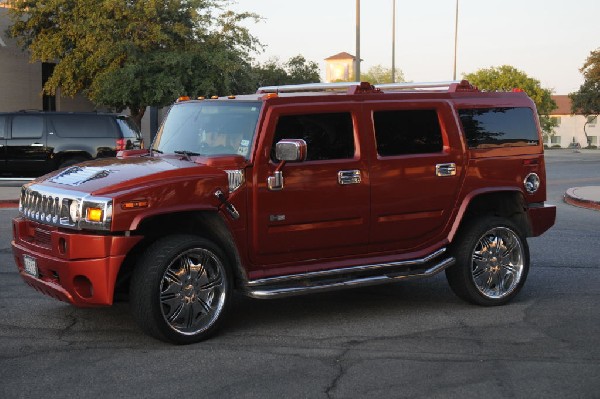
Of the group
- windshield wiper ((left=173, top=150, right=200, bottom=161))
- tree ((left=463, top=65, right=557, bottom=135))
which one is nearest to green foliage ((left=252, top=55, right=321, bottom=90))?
tree ((left=463, top=65, right=557, bottom=135))

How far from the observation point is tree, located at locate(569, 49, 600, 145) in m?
78.4

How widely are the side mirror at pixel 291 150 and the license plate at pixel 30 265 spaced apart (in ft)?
6.76

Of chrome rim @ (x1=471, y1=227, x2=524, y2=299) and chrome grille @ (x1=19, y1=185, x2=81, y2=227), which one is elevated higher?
chrome grille @ (x1=19, y1=185, x2=81, y2=227)

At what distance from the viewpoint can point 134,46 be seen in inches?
1183

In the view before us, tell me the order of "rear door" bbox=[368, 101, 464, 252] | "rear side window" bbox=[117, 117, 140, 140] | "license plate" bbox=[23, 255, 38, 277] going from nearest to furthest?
"license plate" bbox=[23, 255, 38, 277], "rear door" bbox=[368, 101, 464, 252], "rear side window" bbox=[117, 117, 140, 140]

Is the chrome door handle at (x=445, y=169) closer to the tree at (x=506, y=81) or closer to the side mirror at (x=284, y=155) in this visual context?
the side mirror at (x=284, y=155)

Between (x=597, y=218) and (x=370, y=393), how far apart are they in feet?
39.2

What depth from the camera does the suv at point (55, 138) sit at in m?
20.2

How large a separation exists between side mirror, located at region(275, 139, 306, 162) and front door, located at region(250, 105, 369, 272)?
0.18 m

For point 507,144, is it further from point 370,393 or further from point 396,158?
point 370,393

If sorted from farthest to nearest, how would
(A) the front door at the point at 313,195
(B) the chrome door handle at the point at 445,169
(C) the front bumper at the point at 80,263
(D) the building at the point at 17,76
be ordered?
(D) the building at the point at 17,76
(B) the chrome door handle at the point at 445,169
(A) the front door at the point at 313,195
(C) the front bumper at the point at 80,263

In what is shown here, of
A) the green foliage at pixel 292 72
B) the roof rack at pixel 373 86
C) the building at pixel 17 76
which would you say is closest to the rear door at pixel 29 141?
→ the building at pixel 17 76

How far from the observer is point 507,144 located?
322 inches

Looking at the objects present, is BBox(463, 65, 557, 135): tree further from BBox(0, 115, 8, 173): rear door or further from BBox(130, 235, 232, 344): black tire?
BBox(130, 235, 232, 344): black tire
